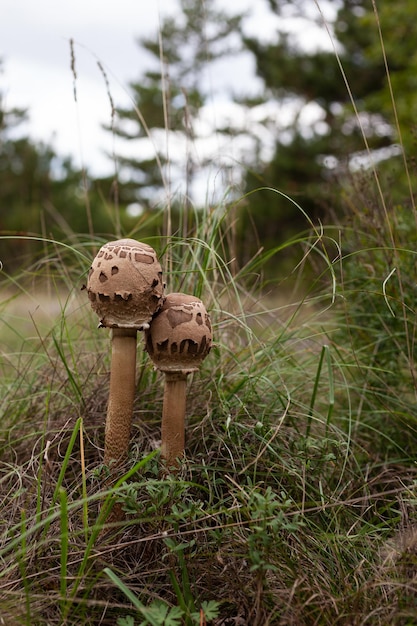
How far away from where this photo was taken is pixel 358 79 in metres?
12.0

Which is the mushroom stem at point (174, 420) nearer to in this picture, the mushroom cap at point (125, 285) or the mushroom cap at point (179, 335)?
the mushroom cap at point (179, 335)

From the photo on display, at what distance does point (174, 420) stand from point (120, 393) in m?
0.20

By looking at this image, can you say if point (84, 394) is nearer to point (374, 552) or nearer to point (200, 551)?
point (200, 551)

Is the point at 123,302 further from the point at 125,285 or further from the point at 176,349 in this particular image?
the point at 176,349

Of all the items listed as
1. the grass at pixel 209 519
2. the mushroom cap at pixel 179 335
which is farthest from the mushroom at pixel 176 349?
the grass at pixel 209 519

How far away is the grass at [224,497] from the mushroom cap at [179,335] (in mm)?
293

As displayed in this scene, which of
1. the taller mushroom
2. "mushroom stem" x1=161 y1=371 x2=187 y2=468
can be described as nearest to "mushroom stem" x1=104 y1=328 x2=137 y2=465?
the taller mushroom

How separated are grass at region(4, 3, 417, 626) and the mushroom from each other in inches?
4.2

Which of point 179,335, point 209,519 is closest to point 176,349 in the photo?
point 179,335

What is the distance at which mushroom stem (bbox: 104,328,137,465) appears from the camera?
1768 millimetres

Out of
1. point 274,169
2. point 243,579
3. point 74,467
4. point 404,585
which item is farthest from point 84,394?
point 274,169

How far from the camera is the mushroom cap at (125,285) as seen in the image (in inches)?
65.0

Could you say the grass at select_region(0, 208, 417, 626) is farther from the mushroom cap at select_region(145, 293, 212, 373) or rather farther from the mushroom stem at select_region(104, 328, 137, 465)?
the mushroom cap at select_region(145, 293, 212, 373)

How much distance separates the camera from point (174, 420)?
71.6 inches
